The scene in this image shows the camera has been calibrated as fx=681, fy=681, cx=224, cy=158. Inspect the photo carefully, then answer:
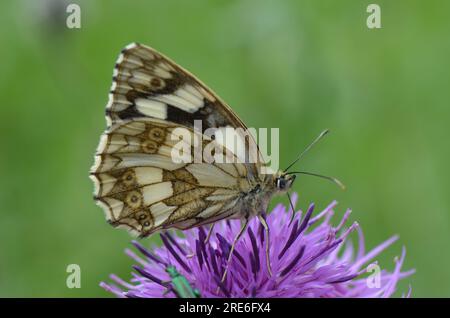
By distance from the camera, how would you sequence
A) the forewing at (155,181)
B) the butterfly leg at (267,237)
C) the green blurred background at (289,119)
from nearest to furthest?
the butterfly leg at (267,237) → the forewing at (155,181) → the green blurred background at (289,119)

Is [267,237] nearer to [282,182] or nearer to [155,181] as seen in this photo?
[282,182]

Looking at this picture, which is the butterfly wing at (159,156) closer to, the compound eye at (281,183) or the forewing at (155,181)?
the forewing at (155,181)

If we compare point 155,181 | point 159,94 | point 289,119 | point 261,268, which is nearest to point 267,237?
point 261,268

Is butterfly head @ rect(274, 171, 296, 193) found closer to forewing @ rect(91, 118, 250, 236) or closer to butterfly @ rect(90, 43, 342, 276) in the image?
butterfly @ rect(90, 43, 342, 276)

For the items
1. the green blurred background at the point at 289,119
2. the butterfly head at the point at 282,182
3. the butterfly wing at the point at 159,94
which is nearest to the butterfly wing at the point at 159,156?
the butterfly wing at the point at 159,94

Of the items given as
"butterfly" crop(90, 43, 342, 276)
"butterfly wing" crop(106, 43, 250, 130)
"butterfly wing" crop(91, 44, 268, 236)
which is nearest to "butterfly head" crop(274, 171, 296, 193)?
"butterfly" crop(90, 43, 342, 276)
